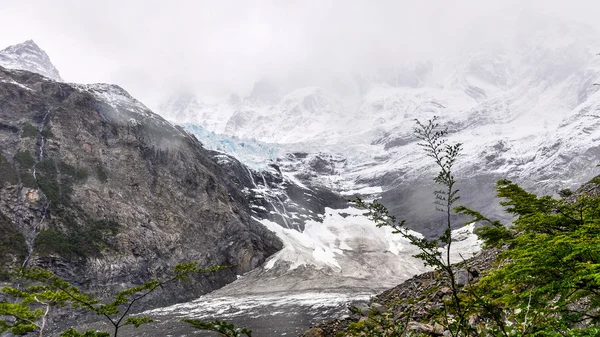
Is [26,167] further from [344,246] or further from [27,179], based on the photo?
[344,246]

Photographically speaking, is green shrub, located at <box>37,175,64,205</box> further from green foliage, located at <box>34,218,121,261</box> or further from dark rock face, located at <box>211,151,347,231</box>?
dark rock face, located at <box>211,151,347,231</box>

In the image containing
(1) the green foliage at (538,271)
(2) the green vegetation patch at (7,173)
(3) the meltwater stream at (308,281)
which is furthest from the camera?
(2) the green vegetation patch at (7,173)

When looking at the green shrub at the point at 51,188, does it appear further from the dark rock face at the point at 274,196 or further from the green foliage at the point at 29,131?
the dark rock face at the point at 274,196

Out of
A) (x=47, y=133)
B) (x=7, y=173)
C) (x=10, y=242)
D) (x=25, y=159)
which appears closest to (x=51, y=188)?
(x=7, y=173)

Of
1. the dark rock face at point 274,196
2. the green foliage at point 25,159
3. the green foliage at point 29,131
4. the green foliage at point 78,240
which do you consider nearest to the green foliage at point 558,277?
the green foliage at point 78,240

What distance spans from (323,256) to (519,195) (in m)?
109

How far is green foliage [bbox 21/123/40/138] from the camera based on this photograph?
9069 cm

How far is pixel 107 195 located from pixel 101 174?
286 inches

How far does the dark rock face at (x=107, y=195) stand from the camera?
241 ft

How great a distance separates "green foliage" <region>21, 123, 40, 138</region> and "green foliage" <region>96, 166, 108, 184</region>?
1647 centimetres

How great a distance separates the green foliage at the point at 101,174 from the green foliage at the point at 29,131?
54.0 ft

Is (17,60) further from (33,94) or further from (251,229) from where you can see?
(251,229)

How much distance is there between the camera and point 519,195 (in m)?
9.23

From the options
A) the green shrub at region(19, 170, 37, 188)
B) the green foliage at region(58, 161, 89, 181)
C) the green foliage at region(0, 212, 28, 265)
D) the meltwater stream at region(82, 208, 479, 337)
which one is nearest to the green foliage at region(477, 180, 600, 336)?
the meltwater stream at region(82, 208, 479, 337)
